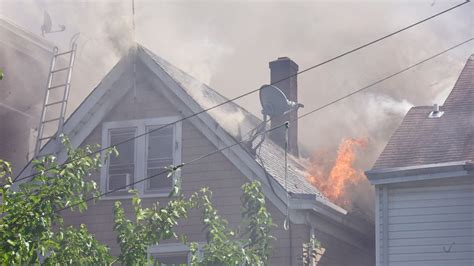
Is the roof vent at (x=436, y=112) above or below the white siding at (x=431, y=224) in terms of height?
above

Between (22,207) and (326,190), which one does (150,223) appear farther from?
(326,190)

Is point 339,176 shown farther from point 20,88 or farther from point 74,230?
point 20,88

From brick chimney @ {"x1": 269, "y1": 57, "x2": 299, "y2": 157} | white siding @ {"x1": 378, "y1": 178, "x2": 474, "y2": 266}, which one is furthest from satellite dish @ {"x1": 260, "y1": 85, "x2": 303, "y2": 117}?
white siding @ {"x1": 378, "y1": 178, "x2": 474, "y2": 266}

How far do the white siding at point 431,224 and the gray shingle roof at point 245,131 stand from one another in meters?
1.32

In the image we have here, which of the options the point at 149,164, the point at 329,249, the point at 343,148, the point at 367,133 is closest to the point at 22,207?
the point at 149,164

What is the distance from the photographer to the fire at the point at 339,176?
1744 cm

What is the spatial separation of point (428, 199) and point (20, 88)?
13561mm

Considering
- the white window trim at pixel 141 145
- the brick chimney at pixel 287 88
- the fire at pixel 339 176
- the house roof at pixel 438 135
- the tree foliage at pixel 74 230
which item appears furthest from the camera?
the brick chimney at pixel 287 88

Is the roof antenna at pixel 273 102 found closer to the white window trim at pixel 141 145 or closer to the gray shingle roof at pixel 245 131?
the gray shingle roof at pixel 245 131

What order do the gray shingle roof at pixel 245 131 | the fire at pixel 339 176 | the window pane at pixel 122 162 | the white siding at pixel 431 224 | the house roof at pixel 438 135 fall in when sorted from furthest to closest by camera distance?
the fire at pixel 339 176 → the window pane at pixel 122 162 → the gray shingle roof at pixel 245 131 → the house roof at pixel 438 135 → the white siding at pixel 431 224

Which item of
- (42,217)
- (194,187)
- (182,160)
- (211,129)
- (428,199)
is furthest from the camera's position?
(182,160)

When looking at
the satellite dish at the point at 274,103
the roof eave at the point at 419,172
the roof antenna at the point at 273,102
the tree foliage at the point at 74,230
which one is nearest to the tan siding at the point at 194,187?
the roof antenna at the point at 273,102

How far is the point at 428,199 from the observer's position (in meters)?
14.7

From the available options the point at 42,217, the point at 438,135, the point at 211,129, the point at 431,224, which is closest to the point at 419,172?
the point at 431,224
